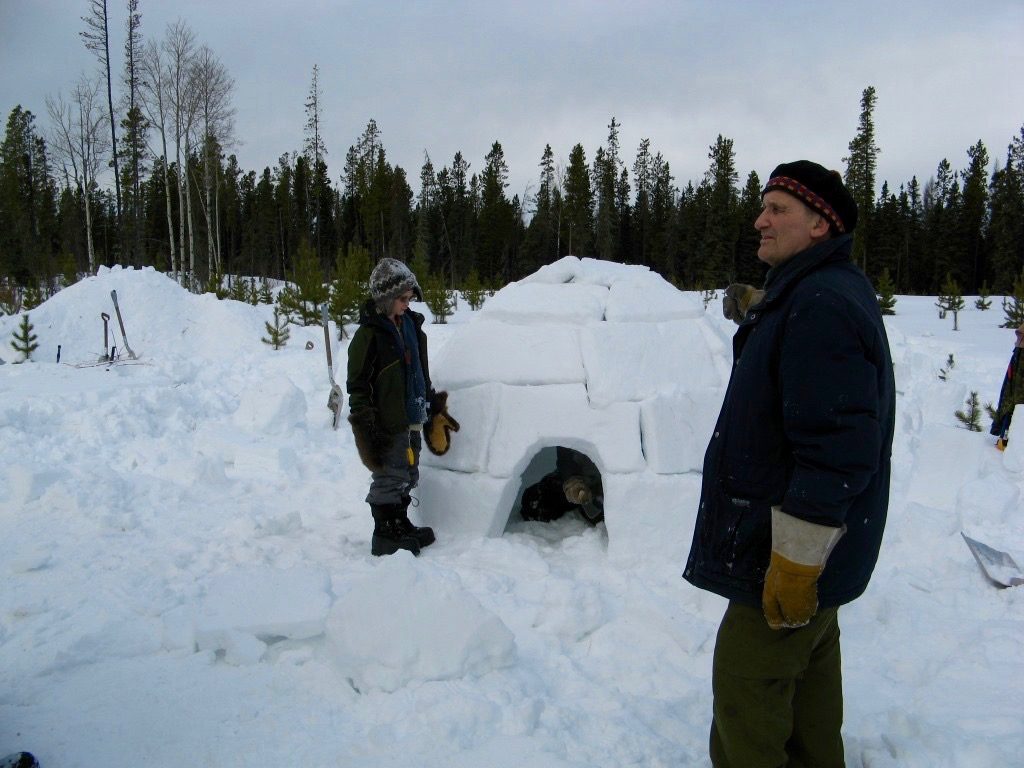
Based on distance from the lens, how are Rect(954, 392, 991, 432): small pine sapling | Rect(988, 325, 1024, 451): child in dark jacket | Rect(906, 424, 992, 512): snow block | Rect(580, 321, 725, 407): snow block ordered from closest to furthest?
Rect(580, 321, 725, 407): snow block → Rect(906, 424, 992, 512): snow block → Rect(988, 325, 1024, 451): child in dark jacket → Rect(954, 392, 991, 432): small pine sapling

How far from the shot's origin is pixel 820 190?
5.47ft

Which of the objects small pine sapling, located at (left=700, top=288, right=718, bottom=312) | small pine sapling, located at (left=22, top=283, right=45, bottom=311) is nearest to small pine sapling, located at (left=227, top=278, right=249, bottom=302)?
small pine sapling, located at (left=22, top=283, right=45, bottom=311)

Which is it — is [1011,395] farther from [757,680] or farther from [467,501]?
[757,680]

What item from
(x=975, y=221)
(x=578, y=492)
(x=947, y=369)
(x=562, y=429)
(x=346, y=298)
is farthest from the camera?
(x=975, y=221)

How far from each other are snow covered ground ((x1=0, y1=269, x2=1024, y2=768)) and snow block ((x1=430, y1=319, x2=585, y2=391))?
909mm

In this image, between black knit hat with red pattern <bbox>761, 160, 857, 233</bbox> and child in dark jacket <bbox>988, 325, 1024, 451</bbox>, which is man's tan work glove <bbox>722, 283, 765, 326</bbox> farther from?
child in dark jacket <bbox>988, 325, 1024, 451</bbox>

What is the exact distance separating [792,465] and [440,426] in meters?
2.67

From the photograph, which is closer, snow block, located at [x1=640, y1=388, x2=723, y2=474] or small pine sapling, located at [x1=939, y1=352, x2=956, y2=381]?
snow block, located at [x1=640, y1=388, x2=723, y2=474]

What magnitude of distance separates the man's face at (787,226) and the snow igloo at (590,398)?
198 cm

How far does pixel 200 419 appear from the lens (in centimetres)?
716

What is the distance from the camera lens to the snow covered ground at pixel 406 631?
214 cm

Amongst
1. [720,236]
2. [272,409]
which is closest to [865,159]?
[720,236]

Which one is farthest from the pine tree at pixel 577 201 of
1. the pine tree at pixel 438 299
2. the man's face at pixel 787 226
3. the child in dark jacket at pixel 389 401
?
the man's face at pixel 787 226

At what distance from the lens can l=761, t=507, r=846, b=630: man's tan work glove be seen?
4.97ft
